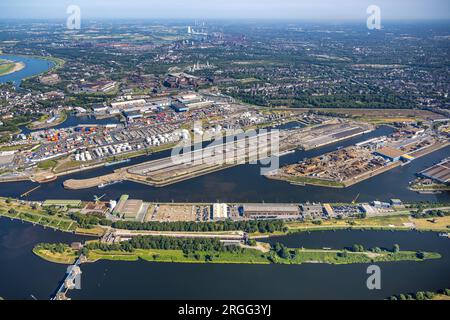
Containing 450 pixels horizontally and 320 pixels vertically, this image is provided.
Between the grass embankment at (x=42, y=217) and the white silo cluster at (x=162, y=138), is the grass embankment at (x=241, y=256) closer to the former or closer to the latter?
the grass embankment at (x=42, y=217)

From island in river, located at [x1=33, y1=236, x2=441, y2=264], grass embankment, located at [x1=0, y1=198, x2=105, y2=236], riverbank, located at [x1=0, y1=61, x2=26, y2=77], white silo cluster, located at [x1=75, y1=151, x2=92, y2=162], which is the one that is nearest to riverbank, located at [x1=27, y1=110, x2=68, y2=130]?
white silo cluster, located at [x1=75, y1=151, x2=92, y2=162]

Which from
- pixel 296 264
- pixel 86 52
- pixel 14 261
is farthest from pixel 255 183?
pixel 86 52

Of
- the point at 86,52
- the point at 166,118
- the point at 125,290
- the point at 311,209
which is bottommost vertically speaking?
the point at 125,290

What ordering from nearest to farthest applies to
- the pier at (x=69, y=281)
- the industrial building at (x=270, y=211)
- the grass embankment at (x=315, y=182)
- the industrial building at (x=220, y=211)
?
the pier at (x=69, y=281), the industrial building at (x=220, y=211), the industrial building at (x=270, y=211), the grass embankment at (x=315, y=182)

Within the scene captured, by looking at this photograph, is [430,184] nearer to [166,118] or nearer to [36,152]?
[166,118]

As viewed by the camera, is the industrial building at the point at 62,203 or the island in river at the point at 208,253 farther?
the industrial building at the point at 62,203

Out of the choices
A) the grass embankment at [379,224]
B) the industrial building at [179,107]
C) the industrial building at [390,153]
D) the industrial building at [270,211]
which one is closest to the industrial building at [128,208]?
the industrial building at [270,211]
